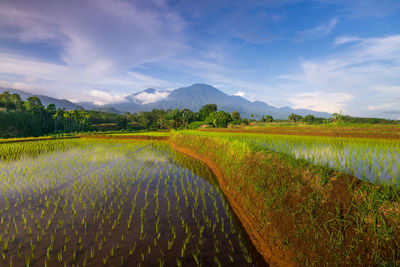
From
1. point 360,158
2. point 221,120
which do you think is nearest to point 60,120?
point 221,120

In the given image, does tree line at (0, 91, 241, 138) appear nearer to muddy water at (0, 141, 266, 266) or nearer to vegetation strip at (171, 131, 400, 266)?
muddy water at (0, 141, 266, 266)

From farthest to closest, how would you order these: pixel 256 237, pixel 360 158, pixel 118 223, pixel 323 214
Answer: pixel 360 158, pixel 118 223, pixel 256 237, pixel 323 214

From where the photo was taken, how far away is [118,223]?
5.25 m

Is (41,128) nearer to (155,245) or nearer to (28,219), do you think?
(28,219)

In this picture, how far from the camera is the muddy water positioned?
3.96 meters

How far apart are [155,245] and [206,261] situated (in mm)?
1439

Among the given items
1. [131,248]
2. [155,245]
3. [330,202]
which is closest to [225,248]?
[155,245]

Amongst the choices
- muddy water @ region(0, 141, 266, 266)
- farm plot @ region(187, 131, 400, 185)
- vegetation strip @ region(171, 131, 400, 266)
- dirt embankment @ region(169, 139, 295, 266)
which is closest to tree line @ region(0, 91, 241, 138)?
farm plot @ region(187, 131, 400, 185)

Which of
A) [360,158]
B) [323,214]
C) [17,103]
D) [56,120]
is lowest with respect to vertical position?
[323,214]

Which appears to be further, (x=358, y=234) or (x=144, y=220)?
(x=144, y=220)

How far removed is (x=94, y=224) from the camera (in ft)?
16.9

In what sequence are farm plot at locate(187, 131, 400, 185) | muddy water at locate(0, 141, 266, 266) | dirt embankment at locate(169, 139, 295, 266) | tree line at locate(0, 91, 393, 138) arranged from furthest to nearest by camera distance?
tree line at locate(0, 91, 393, 138) → farm plot at locate(187, 131, 400, 185) → muddy water at locate(0, 141, 266, 266) → dirt embankment at locate(169, 139, 295, 266)

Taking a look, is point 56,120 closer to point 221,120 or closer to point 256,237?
point 221,120

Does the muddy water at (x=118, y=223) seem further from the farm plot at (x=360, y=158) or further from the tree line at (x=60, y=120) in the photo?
the tree line at (x=60, y=120)
